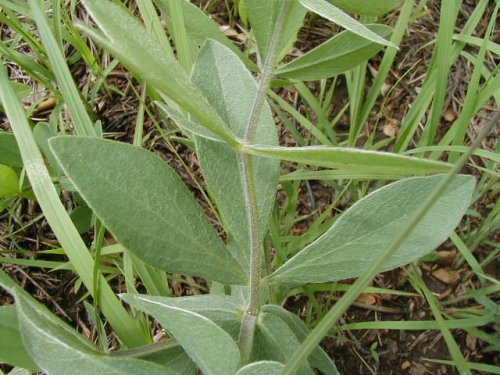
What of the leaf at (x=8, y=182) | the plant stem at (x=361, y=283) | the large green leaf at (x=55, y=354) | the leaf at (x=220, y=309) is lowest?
the leaf at (x=8, y=182)

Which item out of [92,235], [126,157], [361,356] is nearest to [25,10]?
[92,235]

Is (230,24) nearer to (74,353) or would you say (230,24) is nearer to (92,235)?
(92,235)

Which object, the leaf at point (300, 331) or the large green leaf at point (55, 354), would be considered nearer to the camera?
the large green leaf at point (55, 354)

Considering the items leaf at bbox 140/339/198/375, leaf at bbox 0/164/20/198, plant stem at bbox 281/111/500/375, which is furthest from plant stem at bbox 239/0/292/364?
leaf at bbox 0/164/20/198

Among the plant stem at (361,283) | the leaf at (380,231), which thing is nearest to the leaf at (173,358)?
the leaf at (380,231)

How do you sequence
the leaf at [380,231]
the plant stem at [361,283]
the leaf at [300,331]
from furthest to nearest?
the leaf at [300,331], the leaf at [380,231], the plant stem at [361,283]

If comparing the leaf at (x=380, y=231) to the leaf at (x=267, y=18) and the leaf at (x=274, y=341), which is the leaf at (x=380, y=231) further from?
the leaf at (x=267, y=18)

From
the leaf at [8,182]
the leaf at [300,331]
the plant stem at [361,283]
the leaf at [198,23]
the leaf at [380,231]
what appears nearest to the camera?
the plant stem at [361,283]

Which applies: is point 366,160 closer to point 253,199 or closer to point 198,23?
point 253,199
